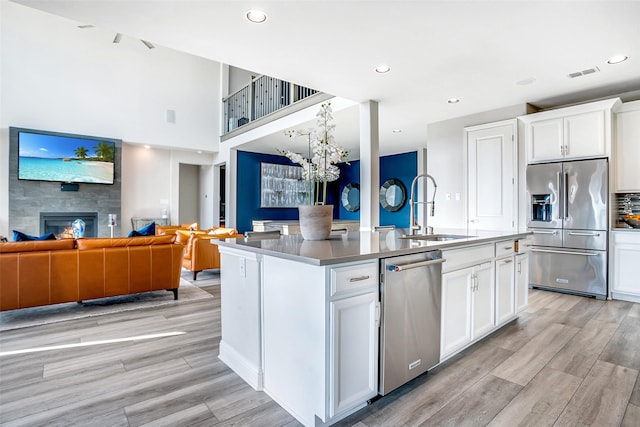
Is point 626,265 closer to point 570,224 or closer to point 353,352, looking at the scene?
point 570,224

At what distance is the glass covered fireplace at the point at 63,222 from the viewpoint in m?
6.40

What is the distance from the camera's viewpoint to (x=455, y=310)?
2.23 meters

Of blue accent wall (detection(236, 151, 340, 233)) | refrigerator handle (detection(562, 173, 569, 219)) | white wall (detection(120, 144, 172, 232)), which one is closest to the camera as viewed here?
refrigerator handle (detection(562, 173, 569, 219))

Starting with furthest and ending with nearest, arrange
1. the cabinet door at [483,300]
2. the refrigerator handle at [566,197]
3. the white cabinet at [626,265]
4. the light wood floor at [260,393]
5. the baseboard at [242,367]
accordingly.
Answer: the refrigerator handle at [566,197] < the white cabinet at [626,265] < the cabinet door at [483,300] < the baseboard at [242,367] < the light wood floor at [260,393]

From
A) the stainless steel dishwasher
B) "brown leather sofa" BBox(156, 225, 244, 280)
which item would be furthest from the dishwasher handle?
"brown leather sofa" BBox(156, 225, 244, 280)

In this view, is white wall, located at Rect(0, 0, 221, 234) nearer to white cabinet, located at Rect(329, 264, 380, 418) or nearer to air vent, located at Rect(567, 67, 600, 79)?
air vent, located at Rect(567, 67, 600, 79)

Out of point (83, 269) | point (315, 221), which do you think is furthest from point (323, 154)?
point (83, 269)

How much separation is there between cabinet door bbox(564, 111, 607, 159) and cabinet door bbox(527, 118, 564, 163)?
74mm

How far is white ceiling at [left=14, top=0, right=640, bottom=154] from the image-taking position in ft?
7.97

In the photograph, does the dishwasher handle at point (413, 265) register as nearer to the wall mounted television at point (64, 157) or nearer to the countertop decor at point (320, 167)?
the countertop decor at point (320, 167)

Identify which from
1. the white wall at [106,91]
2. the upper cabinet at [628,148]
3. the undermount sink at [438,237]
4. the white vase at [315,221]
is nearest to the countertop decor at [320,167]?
→ the white vase at [315,221]

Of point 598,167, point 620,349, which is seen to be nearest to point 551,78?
point 598,167

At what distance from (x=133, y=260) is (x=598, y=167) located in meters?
5.49

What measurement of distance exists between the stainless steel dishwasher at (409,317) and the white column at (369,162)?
2.53 metres
